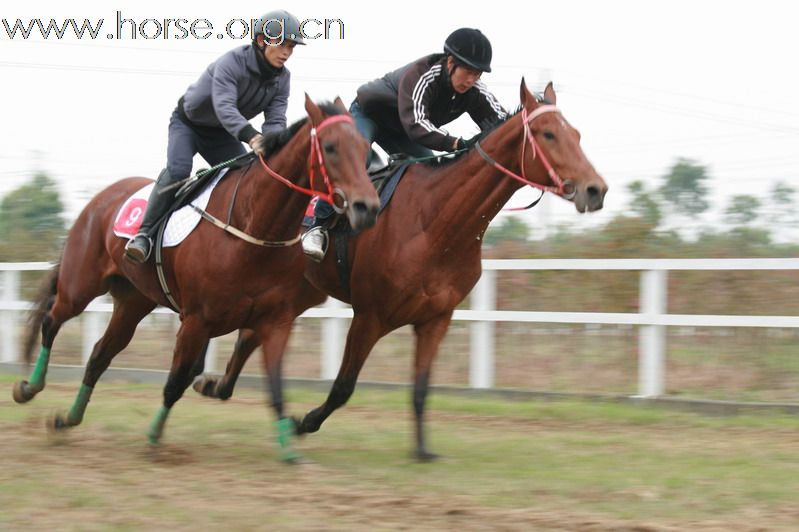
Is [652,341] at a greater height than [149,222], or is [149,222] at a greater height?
[149,222]

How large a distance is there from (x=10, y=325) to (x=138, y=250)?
6949mm

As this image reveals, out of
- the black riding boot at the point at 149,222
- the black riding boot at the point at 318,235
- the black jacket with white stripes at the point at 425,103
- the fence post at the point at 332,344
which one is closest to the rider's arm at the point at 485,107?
the black jacket with white stripes at the point at 425,103

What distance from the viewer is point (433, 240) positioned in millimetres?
6695

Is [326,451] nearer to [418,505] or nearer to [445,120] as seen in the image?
[418,505]

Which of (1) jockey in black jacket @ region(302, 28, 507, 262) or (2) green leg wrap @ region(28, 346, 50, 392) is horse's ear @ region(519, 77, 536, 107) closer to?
(1) jockey in black jacket @ region(302, 28, 507, 262)

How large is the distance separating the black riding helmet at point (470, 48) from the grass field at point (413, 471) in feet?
8.41

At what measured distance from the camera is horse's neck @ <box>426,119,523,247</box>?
21.9ft

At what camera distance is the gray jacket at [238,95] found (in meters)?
6.74

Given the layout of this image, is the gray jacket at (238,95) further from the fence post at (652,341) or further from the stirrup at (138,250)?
the fence post at (652,341)

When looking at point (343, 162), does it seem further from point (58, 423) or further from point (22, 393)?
point (22, 393)

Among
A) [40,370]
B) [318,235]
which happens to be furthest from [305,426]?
[40,370]

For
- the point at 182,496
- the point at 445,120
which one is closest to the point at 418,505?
the point at 182,496

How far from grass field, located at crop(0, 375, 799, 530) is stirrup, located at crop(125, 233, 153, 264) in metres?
1.28

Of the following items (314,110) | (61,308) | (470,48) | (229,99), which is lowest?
(61,308)
